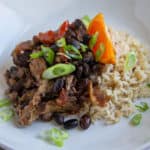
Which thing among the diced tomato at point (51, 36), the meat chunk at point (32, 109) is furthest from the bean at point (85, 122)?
the diced tomato at point (51, 36)

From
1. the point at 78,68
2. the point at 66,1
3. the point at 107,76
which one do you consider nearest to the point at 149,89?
the point at 107,76

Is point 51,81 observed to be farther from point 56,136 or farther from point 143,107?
point 143,107

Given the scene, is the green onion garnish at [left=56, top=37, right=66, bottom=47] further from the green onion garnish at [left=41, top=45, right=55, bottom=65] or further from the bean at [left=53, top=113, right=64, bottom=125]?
the bean at [left=53, top=113, right=64, bottom=125]

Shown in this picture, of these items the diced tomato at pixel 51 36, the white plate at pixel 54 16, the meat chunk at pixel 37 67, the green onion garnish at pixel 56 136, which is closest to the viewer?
the green onion garnish at pixel 56 136

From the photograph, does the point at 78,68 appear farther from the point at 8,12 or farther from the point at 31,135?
the point at 8,12

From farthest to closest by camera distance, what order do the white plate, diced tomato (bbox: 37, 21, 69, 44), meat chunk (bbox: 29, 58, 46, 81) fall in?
the white plate < diced tomato (bbox: 37, 21, 69, 44) < meat chunk (bbox: 29, 58, 46, 81)

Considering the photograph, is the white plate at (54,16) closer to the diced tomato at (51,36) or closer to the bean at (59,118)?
the bean at (59,118)

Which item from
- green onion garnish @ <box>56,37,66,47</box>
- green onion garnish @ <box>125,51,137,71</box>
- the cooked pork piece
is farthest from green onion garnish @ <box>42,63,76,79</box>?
green onion garnish @ <box>125,51,137,71</box>
